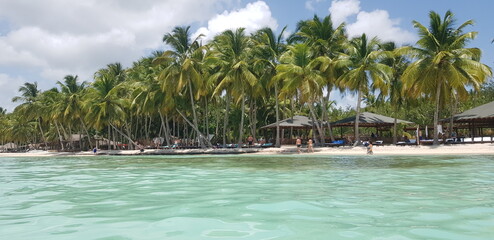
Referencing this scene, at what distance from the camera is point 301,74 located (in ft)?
98.0

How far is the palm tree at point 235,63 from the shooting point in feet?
107

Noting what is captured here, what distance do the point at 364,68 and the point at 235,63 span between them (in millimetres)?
10588

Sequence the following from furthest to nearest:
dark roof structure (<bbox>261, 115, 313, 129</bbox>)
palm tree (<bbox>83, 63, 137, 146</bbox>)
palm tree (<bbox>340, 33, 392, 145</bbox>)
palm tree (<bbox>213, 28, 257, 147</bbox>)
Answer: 1. palm tree (<bbox>83, 63, 137, 146</bbox>)
2. dark roof structure (<bbox>261, 115, 313, 129</bbox>)
3. palm tree (<bbox>213, 28, 257, 147</bbox>)
4. palm tree (<bbox>340, 33, 392, 145</bbox>)

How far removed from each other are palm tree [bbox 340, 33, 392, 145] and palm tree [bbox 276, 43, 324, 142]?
219 cm

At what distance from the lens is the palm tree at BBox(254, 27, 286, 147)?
33.1m

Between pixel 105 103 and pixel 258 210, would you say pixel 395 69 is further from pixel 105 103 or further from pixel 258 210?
pixel 258 210

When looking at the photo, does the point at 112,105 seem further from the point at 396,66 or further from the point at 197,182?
the point at 197,182

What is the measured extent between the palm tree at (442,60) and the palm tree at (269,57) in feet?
34.1

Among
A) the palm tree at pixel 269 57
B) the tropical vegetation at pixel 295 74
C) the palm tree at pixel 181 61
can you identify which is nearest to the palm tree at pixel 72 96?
Result: the tropical vegetation at pixel 295 74

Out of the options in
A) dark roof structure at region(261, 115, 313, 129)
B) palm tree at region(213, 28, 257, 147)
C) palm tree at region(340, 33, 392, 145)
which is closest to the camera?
palm tree at region(340, 33, 392, 145)

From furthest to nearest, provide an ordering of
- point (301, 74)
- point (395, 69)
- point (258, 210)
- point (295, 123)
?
1. point (295, 123)
2. point (395, 69)
3. point (301, 74)
4. point (258, 210)

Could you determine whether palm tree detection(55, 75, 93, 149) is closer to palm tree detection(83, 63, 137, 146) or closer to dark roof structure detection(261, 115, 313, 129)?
palm tree detection(83, 63, 137, 146)

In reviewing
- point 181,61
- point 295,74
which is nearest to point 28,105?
point 181,61

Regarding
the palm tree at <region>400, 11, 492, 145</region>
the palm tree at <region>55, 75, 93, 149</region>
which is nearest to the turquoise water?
the palm tree at <region>400, 11, 492, 145</region>
